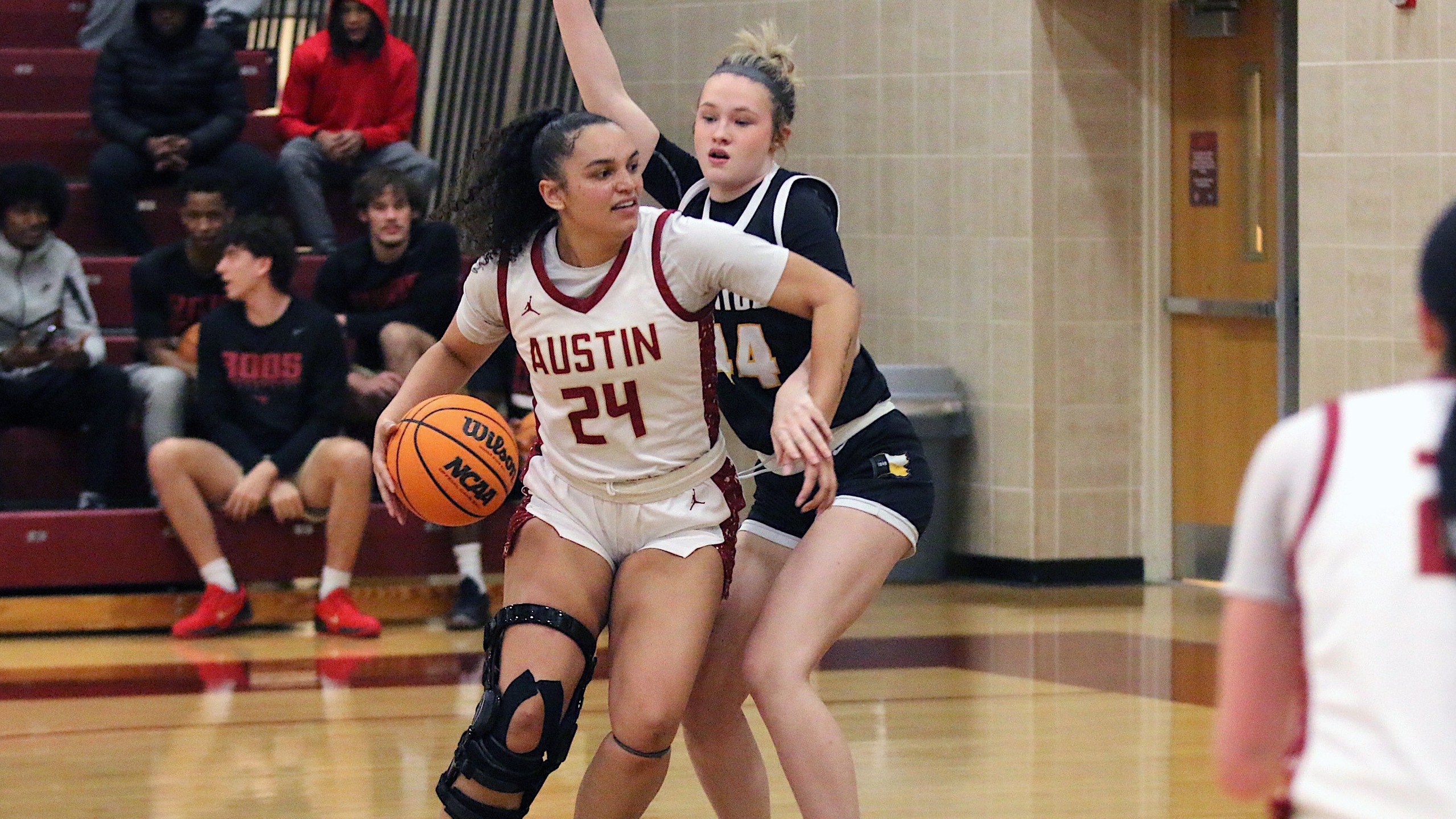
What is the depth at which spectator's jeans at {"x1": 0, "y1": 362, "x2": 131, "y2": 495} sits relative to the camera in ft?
21.7

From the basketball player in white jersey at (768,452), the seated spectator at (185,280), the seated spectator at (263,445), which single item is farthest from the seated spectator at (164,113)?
the basketball player in white jersey at (768,452)

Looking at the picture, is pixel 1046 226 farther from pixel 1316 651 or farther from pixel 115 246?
pixel 1316 651

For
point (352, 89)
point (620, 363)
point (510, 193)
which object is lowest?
point (620, 363)

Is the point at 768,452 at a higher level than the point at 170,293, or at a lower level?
lower

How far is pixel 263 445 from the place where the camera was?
663 cm

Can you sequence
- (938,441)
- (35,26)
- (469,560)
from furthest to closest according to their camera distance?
1. (35,26)
2. (938,441)
3. (469,560)

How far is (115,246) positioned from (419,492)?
4935 mm

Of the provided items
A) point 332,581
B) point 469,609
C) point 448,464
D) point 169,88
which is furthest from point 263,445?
point 448,464

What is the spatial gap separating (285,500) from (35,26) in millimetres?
4065

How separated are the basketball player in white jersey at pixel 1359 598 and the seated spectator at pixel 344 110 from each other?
21.3 feet

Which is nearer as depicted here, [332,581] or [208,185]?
[332,581]

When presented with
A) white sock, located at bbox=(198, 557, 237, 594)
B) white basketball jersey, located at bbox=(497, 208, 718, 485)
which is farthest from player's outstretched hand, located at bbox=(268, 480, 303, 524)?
white basketball jersey, located at bbox=(497, 208, 718, 485)

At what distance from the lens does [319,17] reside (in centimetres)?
969

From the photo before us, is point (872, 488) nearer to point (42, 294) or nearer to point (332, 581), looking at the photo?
point (332, 581)
